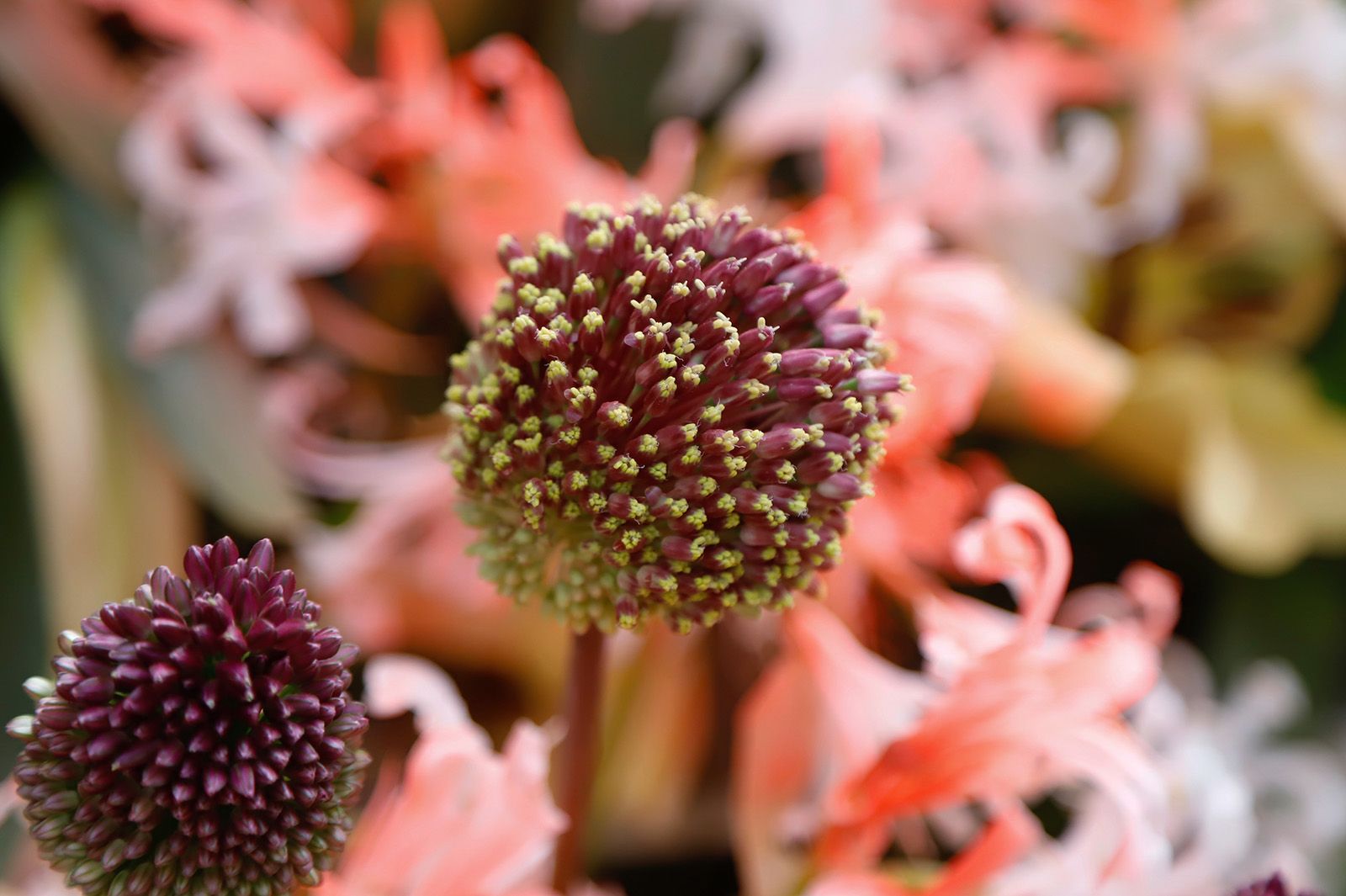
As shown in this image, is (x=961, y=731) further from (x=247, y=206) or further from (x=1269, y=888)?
(x=247, y=206)

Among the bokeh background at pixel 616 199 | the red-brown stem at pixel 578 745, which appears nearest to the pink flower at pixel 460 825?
the red-brown stem at pixel 578 745

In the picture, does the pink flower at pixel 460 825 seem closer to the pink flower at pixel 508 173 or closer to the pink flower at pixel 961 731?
the pink flower at pixel 961 731

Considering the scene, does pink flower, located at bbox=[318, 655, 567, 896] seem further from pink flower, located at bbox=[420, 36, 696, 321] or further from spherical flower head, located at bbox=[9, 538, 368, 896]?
pink flower, located at bbox=[420, 36, 696, 321]

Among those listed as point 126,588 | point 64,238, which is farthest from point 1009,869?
point 64,238

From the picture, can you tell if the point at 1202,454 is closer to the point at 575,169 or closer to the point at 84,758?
the point at 575,169

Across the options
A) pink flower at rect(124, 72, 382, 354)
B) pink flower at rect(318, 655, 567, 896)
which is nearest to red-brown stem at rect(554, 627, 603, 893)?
pink flower at rect(318, 655, 567, 896)

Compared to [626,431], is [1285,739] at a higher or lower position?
lower
